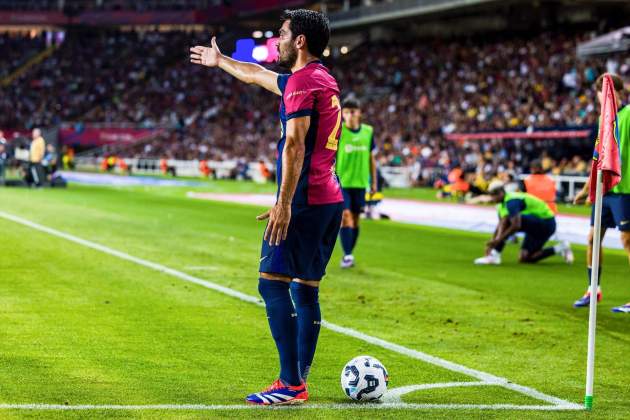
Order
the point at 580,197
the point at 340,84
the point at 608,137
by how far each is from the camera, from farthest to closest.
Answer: the point at 340,84 < the point at 580,197 < the point at 608,137

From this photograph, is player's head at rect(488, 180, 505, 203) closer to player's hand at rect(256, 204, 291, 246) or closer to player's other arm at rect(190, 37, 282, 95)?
player's other arm at rect(190, 37, 282, 95)

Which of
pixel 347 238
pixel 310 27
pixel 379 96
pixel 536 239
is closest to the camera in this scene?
pixel 310 27

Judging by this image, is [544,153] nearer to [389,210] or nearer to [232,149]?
[389,210]

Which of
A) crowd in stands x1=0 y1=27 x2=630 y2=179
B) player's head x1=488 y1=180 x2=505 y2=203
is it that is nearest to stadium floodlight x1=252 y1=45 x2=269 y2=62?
crowd in stands x1=0 y1=27 x2=630 y2=179

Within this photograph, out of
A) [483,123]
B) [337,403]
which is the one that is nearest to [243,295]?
[337,403]

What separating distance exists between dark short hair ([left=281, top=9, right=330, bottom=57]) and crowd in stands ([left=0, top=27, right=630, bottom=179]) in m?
27.7

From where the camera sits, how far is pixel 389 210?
91.5ft

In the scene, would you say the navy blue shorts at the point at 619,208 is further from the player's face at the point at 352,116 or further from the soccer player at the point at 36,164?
the soccer player at the point at 36,164

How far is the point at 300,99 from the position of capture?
6020mm

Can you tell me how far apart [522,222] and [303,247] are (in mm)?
9030

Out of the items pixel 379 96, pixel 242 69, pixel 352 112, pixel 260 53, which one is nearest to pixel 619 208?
pixel 352 112

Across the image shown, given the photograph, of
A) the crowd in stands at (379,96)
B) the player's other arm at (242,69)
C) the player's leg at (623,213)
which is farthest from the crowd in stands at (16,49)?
the player's other arm at (242,69)

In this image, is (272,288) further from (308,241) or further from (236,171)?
(236,171)

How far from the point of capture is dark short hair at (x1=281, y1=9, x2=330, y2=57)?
6141 mm
